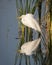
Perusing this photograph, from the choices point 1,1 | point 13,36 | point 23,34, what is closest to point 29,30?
point 23,34

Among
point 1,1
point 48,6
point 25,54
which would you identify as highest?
point 1,1

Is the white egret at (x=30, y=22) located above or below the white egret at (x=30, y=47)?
above

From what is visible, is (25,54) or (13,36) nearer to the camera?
(25,54)

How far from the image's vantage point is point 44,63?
4.20 feet

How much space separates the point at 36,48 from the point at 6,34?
1.85ft

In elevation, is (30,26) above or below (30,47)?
above

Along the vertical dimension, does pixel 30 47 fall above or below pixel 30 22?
below

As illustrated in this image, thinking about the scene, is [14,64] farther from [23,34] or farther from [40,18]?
[40,18]

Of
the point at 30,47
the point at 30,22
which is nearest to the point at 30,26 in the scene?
the point at 30,22

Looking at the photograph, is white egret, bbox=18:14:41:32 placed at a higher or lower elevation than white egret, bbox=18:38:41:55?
higher

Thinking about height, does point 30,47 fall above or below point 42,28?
below

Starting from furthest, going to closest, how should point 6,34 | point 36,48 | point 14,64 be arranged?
point 6,34 < point 14,64 < point 36,48

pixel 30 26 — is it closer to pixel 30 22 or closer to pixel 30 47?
pixel 30 22

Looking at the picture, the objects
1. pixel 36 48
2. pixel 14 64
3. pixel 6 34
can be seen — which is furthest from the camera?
pixel 6 34
